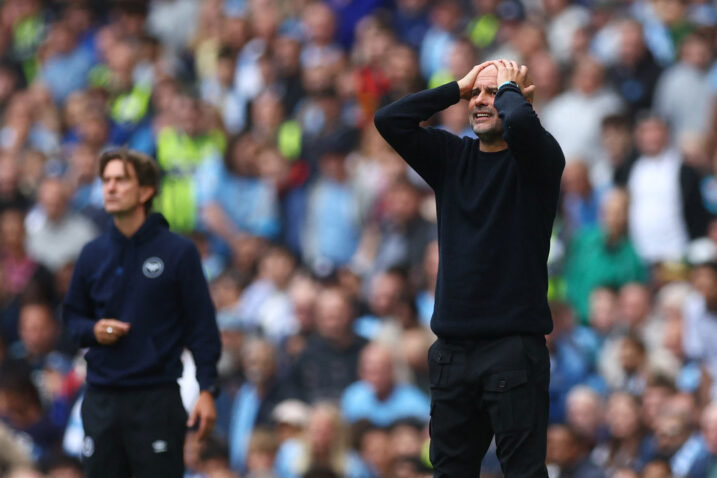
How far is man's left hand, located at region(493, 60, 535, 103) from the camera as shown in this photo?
21.5ft

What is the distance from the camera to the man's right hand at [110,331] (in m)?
7.58

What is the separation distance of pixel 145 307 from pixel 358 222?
6697mm

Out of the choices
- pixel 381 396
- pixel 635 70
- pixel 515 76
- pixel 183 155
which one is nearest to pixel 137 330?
pixel 515 76

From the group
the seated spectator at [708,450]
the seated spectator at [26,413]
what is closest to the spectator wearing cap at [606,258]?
the seated spectator at [708,450]

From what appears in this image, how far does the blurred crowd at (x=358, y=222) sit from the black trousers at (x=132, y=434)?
1825 mm

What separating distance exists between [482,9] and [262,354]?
484 cm

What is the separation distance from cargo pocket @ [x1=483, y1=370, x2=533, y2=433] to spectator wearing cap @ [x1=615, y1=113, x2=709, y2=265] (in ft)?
21.2

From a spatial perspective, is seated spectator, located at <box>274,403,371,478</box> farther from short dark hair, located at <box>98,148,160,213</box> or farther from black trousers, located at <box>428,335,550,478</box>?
black trousers, located at <box>428,335,550,478</box>

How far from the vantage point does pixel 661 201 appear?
1270cm

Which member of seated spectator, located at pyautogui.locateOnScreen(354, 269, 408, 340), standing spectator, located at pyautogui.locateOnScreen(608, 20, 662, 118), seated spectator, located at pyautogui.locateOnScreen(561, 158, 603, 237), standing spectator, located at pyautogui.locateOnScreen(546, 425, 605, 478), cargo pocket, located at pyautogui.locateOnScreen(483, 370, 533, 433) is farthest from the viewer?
standing spectator, located at pyautogui.locateOnScreen(608, 20, 662, 118)

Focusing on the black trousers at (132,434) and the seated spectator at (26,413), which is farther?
the seated spectator at (26,413)

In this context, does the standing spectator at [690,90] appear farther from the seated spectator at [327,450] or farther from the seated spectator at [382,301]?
the seated spectator at [327,450]

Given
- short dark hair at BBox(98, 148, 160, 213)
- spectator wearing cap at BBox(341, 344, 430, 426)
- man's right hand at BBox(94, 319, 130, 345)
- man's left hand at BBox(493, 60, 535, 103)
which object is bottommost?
spectator wearing cap at BBox(341, 344, 430, 426)

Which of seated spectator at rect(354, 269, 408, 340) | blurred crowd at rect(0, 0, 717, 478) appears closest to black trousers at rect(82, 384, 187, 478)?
blurred crowd at rect(0, 0, 717, 478)
